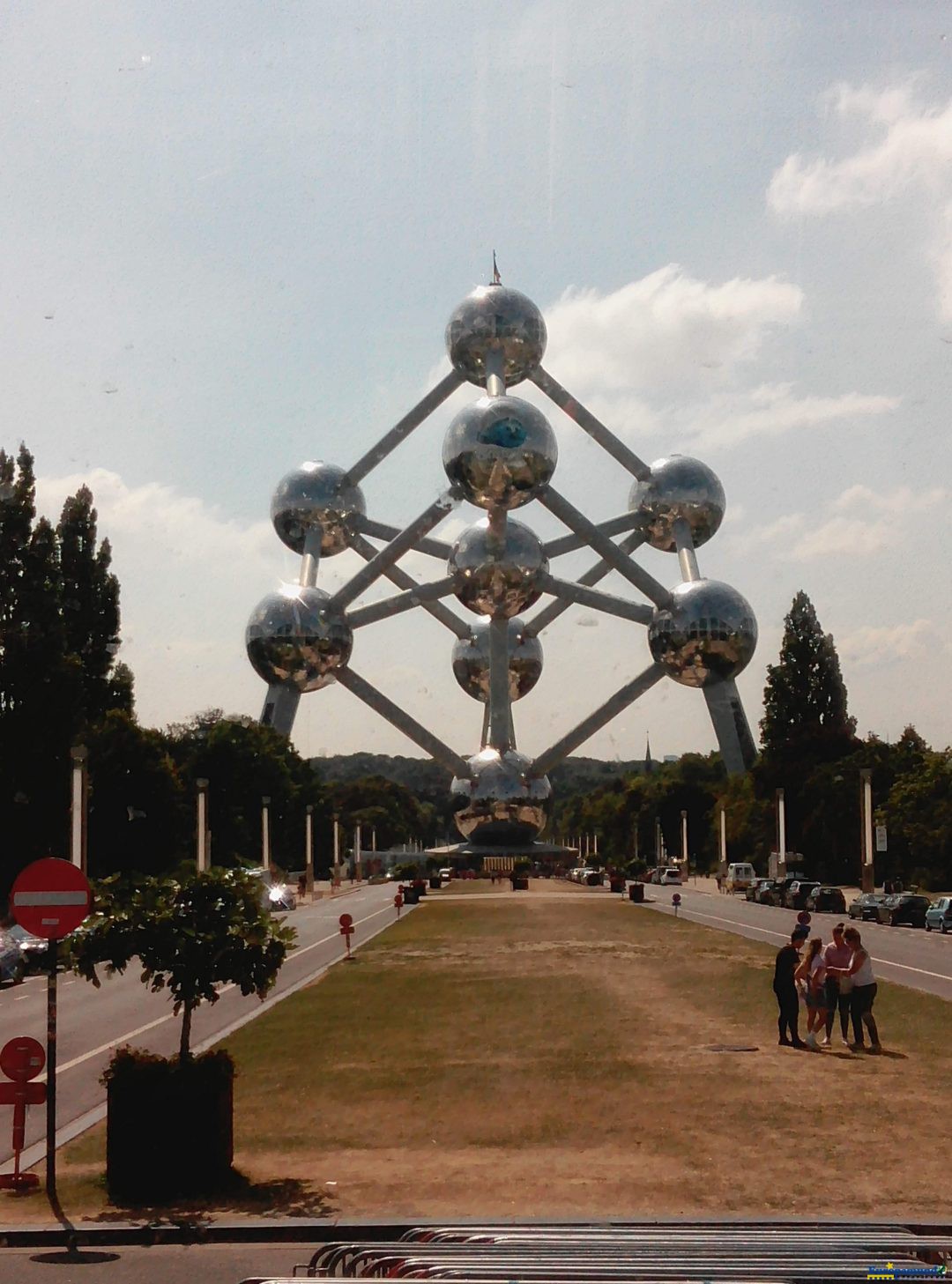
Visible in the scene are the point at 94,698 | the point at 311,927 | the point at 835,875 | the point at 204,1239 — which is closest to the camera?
the point at 204,1239

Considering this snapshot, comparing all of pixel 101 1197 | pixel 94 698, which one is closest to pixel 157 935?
pixel 101 1197

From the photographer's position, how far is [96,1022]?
68.7ft

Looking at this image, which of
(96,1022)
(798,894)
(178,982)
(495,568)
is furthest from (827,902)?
(178,982)

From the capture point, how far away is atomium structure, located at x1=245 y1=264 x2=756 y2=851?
51062mm

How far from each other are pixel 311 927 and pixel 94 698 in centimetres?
1594

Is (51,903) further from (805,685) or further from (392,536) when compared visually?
(805,685)

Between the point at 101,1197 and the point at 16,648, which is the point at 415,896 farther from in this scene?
the point at 101,1197

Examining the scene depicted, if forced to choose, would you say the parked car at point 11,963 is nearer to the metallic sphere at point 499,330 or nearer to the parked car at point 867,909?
the parked car at point 867,909

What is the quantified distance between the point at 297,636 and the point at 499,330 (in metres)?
11.7

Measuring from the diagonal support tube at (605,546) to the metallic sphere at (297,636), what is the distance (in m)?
8.16

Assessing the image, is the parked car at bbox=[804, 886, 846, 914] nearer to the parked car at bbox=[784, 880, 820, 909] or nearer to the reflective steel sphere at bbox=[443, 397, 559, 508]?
the parked car at bbox=[784, 880, 820, 909]

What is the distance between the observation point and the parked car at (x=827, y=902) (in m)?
53.3

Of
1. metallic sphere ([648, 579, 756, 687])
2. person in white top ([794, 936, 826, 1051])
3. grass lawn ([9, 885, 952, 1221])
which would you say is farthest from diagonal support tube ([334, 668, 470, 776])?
person in white top ([794, 936, 826, 1051])

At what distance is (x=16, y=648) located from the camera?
1829 inches
